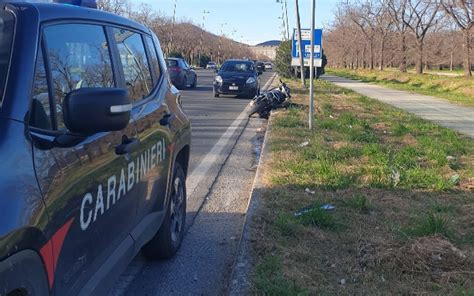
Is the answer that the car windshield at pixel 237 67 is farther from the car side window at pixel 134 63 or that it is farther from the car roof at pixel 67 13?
the car roof at pixel 67 13

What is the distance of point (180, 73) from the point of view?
24.4m

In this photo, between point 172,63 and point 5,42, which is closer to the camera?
point 5,42

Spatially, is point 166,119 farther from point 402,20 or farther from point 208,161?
point 402,20

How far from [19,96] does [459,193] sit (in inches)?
211

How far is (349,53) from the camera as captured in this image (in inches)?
3757

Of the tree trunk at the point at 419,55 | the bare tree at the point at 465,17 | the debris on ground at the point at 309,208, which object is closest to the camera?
the debris on ground at the point at 309,208

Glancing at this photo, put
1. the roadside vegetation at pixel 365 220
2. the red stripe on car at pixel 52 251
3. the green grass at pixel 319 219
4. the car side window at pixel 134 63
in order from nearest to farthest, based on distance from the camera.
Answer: the red stripe on car at pixel 52 251
the car side window at pixel 134 63
the roadside vegetation at pixel 365 220
the green grass at pixel 319 219

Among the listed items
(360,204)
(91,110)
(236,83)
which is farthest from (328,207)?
(236,83)

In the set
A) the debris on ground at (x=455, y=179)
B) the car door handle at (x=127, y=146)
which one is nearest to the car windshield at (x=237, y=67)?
the debris on ground at (x=455, y=179)

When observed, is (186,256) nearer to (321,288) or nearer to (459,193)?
(321,288)

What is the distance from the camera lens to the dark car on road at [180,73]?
23828 mm

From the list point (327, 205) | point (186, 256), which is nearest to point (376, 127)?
point (327, 205)

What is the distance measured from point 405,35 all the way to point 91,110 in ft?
212

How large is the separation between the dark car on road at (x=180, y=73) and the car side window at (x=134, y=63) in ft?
63.2
